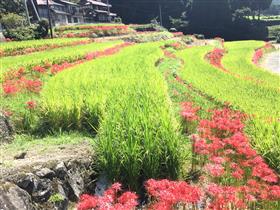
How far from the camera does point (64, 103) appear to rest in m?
9.11

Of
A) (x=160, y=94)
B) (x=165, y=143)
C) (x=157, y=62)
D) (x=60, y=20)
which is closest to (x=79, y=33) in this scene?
(x=60, y=20)

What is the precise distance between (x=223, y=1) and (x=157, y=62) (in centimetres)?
5979

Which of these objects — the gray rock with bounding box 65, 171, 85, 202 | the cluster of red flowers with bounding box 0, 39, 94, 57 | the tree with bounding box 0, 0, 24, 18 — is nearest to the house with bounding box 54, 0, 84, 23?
the tree with bounding box 0, 0, 24, 18

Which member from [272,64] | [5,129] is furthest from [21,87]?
[272,64]

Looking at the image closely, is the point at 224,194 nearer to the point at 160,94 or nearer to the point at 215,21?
the point at 160,94

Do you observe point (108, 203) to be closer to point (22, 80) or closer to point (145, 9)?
point (22, 80)

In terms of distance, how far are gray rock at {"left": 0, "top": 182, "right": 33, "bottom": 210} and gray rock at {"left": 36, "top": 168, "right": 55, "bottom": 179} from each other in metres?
0.47

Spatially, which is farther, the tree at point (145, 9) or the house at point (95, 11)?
the tree at point (145, 9)

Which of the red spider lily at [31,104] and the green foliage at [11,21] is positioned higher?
the green foliage at [11,21]

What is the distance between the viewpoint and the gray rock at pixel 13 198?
4.61m

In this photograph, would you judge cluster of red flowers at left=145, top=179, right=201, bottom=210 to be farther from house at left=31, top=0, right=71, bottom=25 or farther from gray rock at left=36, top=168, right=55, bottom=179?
house at left=31, top=0, right=71, bottom=25

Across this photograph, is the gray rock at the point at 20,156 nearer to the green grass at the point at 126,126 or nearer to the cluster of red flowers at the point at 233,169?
the green grass at the point at 126,126

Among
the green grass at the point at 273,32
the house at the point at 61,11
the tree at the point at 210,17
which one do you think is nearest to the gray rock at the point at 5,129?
the house at the point at 61,11

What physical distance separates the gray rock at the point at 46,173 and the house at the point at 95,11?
7164 cm
